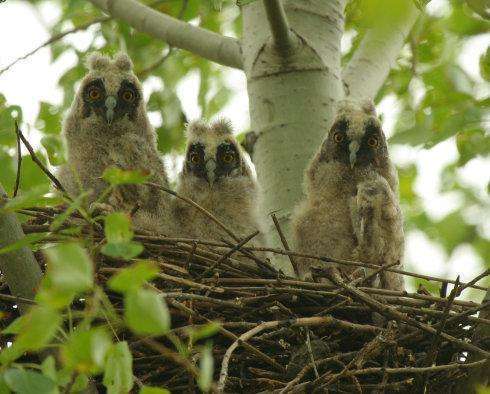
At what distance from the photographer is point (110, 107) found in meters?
4.79

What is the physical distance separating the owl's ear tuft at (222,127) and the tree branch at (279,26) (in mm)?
644

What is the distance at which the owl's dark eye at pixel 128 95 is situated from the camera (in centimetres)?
494

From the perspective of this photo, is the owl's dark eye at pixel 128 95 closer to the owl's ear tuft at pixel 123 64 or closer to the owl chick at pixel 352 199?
the owl's ear tuft at pixel 123 64

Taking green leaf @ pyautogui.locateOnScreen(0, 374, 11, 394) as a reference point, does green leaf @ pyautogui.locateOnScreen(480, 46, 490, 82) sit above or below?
above

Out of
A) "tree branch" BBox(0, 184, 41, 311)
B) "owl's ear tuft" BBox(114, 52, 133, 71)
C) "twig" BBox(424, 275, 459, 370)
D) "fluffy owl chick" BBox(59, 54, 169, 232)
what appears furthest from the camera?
"owl's ear tuft" BBox(114, 52, 133, 71)

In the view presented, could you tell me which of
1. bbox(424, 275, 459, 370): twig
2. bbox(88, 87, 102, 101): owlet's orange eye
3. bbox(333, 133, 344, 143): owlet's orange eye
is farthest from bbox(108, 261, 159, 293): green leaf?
bbox(88, 87, 102, 101): owlet's orange eye

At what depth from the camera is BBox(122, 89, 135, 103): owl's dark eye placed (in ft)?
16.2

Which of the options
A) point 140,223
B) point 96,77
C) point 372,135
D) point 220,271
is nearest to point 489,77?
point 372,135

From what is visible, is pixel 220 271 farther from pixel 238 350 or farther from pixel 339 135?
pixel 339 135

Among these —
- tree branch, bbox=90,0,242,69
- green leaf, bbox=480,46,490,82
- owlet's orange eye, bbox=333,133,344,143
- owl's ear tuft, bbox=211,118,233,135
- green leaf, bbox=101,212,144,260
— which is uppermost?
tree branch, bbox=90,0,242,69

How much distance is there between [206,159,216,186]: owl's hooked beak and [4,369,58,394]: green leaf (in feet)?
10.3

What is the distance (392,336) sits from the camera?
3.24m

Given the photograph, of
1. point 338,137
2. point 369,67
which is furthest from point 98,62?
point 369,67

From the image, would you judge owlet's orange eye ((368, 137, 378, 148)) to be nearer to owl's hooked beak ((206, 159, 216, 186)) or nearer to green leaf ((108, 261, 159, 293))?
owl's hooked beak ((206, 159, 216, 186))
